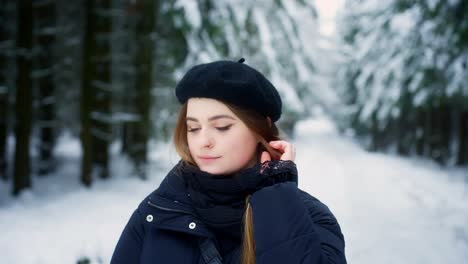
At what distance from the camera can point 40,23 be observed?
392 inches

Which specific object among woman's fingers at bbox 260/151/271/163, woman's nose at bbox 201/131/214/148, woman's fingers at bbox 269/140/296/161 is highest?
woman's nose at bbox 201/131/214/148

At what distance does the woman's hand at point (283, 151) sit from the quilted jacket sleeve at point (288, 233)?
17cm

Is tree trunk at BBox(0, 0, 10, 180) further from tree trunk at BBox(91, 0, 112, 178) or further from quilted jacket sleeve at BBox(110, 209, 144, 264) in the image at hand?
quilted jacket sleeve at BBox(110, 209, 144, 264)

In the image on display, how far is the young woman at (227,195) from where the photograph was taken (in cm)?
165

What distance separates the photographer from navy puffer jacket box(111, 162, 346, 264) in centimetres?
157

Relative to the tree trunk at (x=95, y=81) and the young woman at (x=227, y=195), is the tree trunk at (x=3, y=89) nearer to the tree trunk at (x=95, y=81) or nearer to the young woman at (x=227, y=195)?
the tree trunk at (x=95, y=81)

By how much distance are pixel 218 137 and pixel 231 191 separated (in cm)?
28

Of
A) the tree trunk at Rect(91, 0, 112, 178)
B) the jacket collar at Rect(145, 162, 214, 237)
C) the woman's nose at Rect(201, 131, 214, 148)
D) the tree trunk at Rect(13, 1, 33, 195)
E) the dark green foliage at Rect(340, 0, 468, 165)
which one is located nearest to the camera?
the jacket collar at Rect(145, 162, 214, 237)

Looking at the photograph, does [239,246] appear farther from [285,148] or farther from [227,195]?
[285,148]

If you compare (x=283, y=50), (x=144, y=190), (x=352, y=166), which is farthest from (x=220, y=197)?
(x=352, y=166)

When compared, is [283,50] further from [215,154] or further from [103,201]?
[215,154]

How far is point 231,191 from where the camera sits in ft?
5.75

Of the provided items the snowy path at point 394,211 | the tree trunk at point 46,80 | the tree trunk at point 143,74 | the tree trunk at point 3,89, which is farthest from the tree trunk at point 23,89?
the snowy path at point 394,211

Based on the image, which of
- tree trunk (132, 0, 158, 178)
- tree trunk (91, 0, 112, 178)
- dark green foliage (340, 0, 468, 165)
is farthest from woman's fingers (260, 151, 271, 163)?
tree trunk (132, 0, 158, 178)
